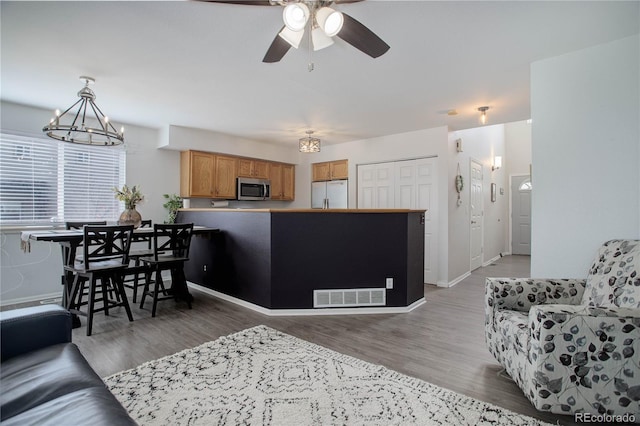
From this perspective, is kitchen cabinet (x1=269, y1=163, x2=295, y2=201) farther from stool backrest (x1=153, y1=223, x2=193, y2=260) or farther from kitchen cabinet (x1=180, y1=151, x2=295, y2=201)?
stool backrest (x1=153, y1=223, x2=193, y2=260)

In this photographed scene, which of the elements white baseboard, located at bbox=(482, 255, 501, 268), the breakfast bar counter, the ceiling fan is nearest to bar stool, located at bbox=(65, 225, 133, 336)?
the breakfast bar counter

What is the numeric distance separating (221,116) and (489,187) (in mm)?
5794

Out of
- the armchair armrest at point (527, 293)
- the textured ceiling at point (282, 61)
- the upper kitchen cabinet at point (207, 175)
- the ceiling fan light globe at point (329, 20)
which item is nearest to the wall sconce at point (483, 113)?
the textured ceiling at point (282, 61)

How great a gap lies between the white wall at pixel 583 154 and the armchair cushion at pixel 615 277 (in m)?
0.27

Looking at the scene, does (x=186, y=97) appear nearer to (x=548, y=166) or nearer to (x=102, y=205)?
(x=102, y=205)

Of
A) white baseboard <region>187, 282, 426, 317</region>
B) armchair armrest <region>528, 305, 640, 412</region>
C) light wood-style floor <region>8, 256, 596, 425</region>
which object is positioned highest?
A: armchair armrest <region>528, 305, 640, 412</region>

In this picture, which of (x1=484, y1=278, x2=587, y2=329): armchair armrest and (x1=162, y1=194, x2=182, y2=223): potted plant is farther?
(x1=162, y1=194, x2=182, y2=223): potted plant

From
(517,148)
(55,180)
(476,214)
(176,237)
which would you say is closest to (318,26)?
(176,237)

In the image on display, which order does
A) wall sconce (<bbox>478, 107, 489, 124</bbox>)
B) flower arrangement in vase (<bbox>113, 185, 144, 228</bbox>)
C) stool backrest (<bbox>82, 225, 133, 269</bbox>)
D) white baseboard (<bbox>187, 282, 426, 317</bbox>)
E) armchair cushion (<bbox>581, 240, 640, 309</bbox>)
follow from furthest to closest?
1. wall sconce (<bbox>478, 107, 489, 124</bbox>)
2. flower arrangement in vase (<bbox>113, 185, 144, 228</bbox>)
3. white baseboard (<bbox>187, 282, 426, 317</bbox>)
4. stool backrest (<bbox>82, 225, 133, 269</bbox>)
5. armchair cushion (<bbox>581, 240, 640, 309</bbox>)

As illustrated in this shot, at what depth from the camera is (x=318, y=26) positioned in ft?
6.25

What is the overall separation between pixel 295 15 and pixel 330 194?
455 cm

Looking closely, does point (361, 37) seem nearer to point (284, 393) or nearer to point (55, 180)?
point (284, 393)

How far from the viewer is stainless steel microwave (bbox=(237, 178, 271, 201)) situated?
572cm

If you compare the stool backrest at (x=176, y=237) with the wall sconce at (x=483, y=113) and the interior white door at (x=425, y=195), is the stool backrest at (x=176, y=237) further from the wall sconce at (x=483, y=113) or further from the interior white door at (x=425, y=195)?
the wall sconce at (x=483, y=113)
